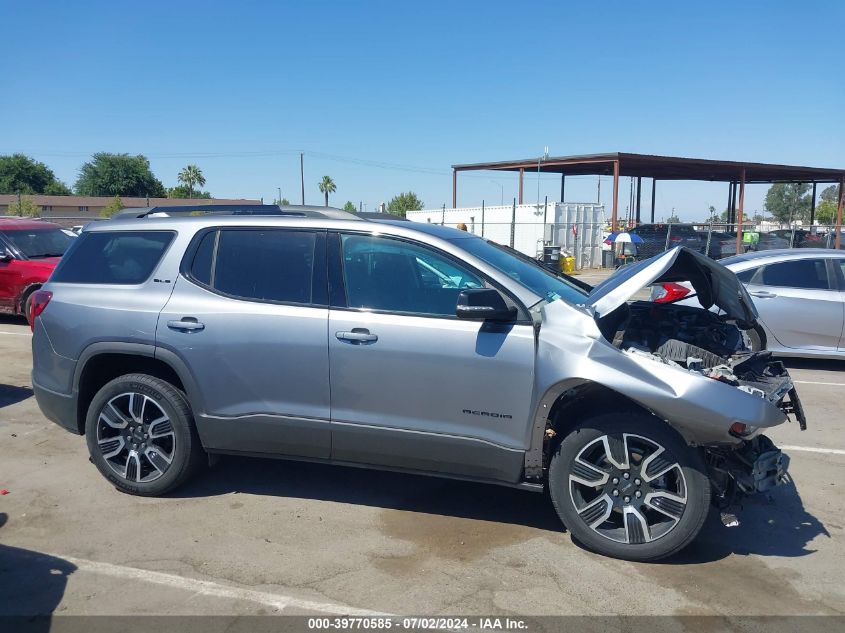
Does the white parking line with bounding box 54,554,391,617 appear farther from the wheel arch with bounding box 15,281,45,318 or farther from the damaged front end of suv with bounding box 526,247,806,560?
the wheel arch with bounding box 15,281,45,318

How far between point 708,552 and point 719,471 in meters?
0.56

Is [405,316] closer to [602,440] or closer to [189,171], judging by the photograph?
[602,440]

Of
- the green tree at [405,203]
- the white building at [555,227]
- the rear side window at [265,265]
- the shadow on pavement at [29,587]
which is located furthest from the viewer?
the green tree at [405,203]

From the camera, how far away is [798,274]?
8.62 m

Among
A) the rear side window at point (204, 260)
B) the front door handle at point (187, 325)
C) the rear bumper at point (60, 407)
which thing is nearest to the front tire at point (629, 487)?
the front door handle at point (187, 325)

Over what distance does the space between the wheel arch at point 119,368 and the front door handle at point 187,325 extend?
18 centimetres

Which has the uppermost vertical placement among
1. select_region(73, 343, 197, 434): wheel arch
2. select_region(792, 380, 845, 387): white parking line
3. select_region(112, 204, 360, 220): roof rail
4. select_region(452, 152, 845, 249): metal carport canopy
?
select_region(452, 152, 845, 249): metal carport canopy

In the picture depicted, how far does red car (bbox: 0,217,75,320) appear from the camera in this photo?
11.4 m

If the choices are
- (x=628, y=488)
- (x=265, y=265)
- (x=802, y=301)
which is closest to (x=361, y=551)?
(x=628, y=488)

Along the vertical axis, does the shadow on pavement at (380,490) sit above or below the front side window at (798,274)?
below

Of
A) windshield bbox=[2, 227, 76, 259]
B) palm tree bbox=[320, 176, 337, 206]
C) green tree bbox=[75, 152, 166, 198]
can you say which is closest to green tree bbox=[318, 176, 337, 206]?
palm tree bbox=[320, 176, 337, 206]

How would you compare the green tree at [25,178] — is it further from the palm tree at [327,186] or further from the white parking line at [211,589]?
the white parking line at [211,589]

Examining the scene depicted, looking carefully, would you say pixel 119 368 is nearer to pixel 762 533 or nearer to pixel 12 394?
pixel 12 394

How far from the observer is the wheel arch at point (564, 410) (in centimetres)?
384
